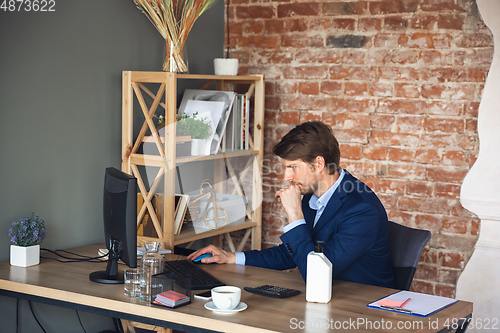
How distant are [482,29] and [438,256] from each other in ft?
4.00

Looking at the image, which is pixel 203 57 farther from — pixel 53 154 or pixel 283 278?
pixel 283 278

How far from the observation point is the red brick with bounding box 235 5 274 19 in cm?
327

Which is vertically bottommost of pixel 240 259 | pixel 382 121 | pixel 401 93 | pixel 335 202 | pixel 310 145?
pixel 240 259

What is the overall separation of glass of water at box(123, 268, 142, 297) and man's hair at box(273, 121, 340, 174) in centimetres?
78

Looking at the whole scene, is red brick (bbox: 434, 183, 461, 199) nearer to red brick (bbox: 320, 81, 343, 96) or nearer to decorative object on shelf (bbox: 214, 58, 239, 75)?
red brick (bbox: 320, 81, 343, 96)

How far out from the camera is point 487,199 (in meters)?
2.69

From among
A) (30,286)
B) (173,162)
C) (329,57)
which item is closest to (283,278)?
(173,162)

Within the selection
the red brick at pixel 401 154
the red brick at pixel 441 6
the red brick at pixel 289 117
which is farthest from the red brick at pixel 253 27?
the red brick at pixel 401 154

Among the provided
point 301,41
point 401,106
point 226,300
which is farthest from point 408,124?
point 226,300

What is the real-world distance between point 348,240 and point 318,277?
32 cm

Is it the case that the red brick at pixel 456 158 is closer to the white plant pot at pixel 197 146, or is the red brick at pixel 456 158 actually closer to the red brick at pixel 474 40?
the red brick at pixel 474 40

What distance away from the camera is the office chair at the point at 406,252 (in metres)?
2.12

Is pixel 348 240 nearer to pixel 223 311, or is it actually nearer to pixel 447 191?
pixel 223 311

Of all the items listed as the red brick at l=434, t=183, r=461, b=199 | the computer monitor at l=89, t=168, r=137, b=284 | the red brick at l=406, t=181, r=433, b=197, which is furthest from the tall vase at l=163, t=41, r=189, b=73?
the red brick at l=434, t=183, r=461, b=199
